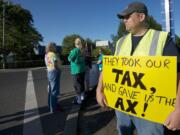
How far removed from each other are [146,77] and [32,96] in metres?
8.05

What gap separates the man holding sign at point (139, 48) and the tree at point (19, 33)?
39795mm

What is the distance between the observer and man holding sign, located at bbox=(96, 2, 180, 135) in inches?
115

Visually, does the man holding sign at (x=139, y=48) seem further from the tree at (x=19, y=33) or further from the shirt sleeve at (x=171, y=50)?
the tree at (x=19, y=33)

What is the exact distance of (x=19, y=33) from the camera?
156ft

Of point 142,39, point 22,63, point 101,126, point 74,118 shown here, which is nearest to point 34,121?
point 74,118

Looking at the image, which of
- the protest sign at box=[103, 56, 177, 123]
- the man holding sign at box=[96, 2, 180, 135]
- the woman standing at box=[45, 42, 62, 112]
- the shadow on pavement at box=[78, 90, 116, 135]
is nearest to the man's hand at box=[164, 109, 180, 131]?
the man holding sign at box=[96, 2, 180, 135]

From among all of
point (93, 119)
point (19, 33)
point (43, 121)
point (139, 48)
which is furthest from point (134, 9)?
point (19, 33)

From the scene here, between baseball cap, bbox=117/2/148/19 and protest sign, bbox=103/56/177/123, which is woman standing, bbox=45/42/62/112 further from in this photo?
baseball cap, bbox=117/2/148/19

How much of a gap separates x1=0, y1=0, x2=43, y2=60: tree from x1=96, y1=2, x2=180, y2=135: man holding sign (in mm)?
39795

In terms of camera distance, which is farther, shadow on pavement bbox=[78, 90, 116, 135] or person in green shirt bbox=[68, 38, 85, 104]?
person in green shirt bbox=[68, 38, 85, 104]

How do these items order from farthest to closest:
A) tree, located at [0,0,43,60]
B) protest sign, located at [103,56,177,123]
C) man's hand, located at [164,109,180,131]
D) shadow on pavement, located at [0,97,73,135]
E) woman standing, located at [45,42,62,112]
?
tree, located at [0,0,43,60] < woman standing, located at [45,42,62,112] < shadow on pavement, located at [0,97,73,135] < protest sign, located at [103,56,177,123] < man's hand, located at [164,109,180,131]

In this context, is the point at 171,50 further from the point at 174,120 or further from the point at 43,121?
the point at 43,121

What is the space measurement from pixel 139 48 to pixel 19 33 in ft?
150

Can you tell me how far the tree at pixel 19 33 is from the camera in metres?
45.0
